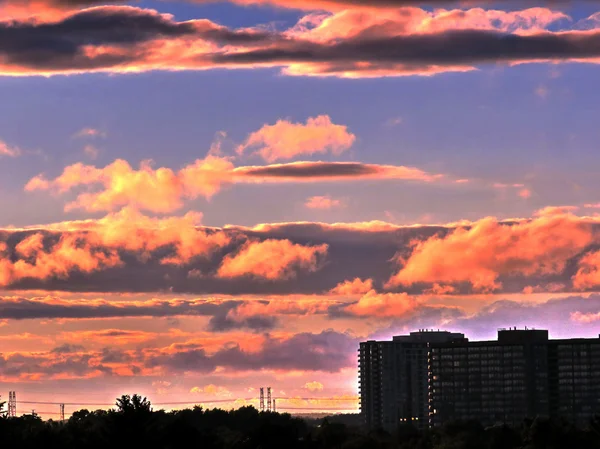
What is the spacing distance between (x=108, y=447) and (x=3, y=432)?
33.7 meters

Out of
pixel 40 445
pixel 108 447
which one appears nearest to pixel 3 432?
pixel 40 445

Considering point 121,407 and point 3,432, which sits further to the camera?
point 3,432

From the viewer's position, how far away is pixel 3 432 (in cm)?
18412

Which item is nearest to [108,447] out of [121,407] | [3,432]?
[121,407]

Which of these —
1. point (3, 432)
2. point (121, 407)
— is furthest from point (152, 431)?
point (3, 432)

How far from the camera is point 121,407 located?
156m

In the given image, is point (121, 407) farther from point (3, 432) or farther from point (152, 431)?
point (3, 432)

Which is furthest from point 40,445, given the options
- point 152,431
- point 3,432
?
point 152,431

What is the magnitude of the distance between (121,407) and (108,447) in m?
4.19

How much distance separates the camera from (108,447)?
15475 cm

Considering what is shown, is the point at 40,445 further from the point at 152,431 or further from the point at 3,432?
the point at 152,431

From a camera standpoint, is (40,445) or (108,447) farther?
(40,445)

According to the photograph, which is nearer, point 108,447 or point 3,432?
point 108,447

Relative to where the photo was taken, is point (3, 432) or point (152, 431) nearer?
point (152, 431)
